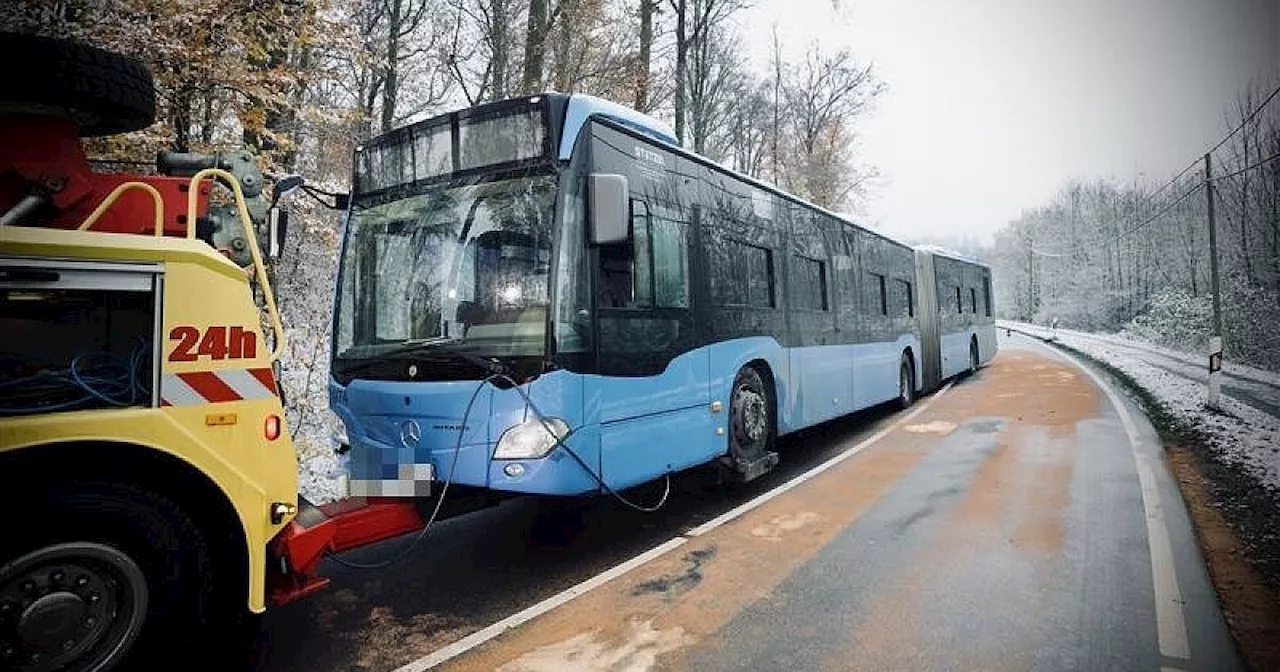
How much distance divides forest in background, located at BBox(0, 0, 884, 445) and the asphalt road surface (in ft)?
15.9

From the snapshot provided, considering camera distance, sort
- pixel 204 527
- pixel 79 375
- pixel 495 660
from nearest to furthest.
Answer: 1. pixel 79 375
2. pixel 204 527
3. pixel 495 660

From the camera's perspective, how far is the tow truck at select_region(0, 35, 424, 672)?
2.57 metres

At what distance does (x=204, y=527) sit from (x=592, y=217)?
2901 millimetres

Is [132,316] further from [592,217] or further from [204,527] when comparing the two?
[592,217]

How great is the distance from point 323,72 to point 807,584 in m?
8.94

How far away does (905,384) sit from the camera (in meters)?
12.7

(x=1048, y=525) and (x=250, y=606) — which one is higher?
(x=250, y=606)

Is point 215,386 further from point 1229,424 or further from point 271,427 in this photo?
point 1229,424

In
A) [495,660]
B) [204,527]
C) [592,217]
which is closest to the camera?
[204,527]

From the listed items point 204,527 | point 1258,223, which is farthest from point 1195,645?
point 1258,223

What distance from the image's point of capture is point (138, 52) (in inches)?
237

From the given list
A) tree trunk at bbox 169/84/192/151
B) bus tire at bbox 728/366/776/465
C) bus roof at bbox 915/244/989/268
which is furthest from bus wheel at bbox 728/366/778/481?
bus roof at bbox 915/244/989/268

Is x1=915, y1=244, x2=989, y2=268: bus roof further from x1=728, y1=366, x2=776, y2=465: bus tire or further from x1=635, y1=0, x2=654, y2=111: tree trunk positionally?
x1=728, y1=366, x2=776, y2=465: bus tire

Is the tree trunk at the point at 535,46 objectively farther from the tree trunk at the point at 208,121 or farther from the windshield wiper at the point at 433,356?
the windshield wiper at the point at 433,356
